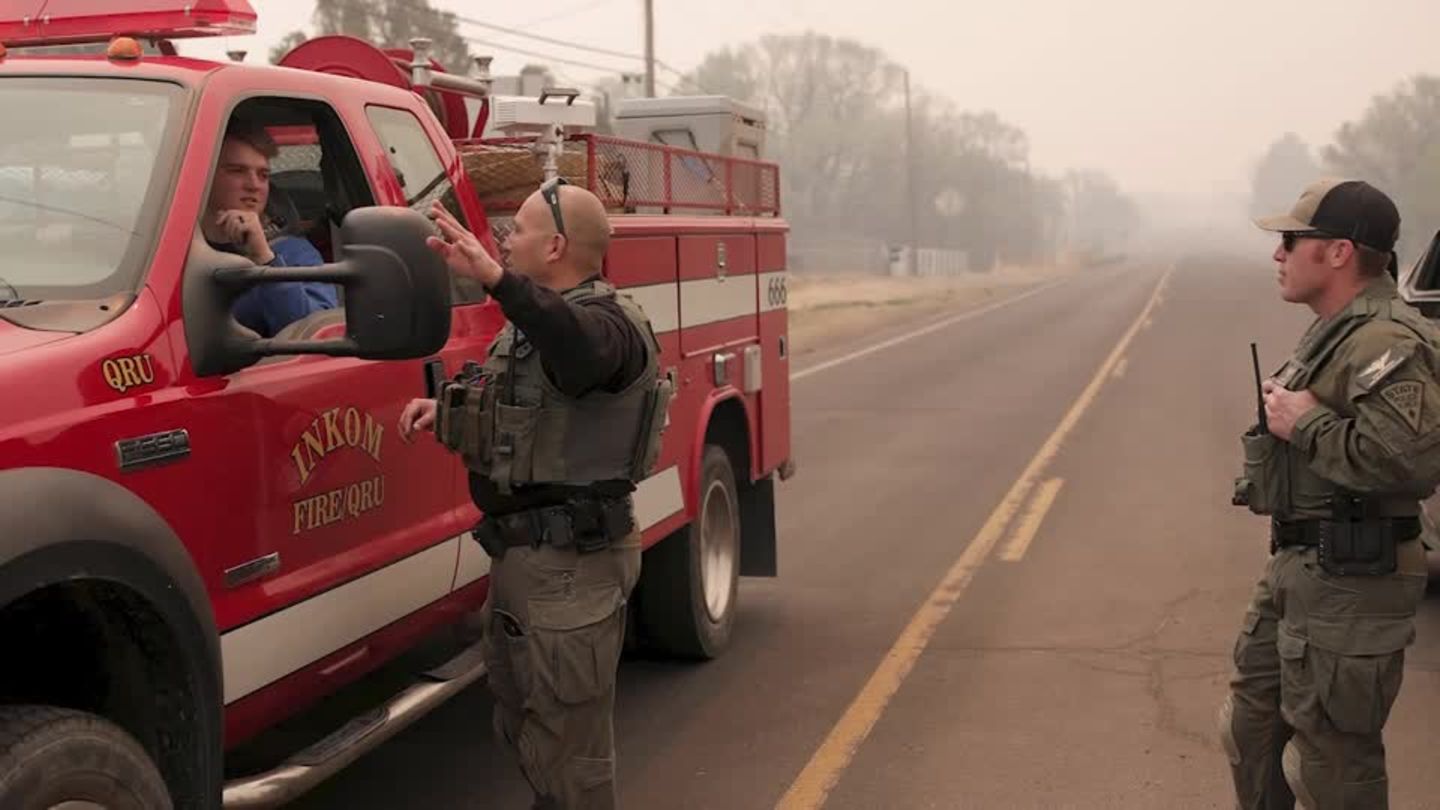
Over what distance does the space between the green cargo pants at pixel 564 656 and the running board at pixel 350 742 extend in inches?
12.0

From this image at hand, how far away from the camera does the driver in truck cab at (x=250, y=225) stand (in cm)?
363

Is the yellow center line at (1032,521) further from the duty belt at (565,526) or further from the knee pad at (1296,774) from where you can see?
the duty belt at (565,526)

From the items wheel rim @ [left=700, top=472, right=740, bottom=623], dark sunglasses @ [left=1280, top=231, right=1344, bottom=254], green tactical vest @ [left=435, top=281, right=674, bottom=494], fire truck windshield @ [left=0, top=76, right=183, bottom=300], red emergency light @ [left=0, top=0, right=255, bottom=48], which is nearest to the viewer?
fire truck windshield @ [left=0, top=76, right=183, bottom=300]

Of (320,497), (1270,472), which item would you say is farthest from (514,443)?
(1270,472)

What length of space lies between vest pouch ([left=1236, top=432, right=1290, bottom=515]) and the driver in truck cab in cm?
229

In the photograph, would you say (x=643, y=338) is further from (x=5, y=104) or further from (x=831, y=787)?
(x=831, y=787)

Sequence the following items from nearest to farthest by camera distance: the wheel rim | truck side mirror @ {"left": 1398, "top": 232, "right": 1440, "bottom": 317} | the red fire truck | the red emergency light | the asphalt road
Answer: the red fire truck < the red emergency light < the asphalt road < the wheel rim < truck side mirror @ {"left": 1398, "top": 232, "right": 1440, "bottom": 317}

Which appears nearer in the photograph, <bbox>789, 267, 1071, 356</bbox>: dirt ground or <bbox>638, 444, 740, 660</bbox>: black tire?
<bbox>638, 444, 740, 660</bbox>: black tire

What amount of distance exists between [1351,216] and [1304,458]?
593 millimetres

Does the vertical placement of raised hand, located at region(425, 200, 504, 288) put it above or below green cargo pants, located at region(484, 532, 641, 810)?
above

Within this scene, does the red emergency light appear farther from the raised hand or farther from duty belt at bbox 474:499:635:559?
duty belt at bbox 474:499:635:559

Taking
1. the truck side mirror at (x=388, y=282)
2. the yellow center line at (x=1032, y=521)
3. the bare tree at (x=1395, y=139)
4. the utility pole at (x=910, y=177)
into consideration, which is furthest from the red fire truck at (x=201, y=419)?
the bare tree at (x=1395, y=139)

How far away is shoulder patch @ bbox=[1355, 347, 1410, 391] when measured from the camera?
354 centimetres

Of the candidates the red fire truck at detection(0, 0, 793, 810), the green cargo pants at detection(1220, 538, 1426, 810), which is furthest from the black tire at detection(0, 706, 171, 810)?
the green cargo pants at detection(1220, 538, 1426, 810)
